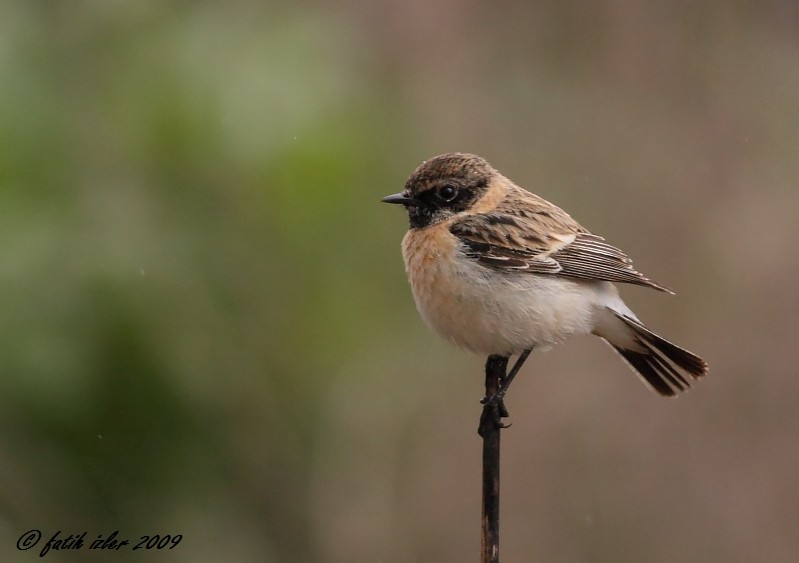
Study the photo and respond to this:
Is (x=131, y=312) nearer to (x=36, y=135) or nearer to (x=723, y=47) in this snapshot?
(x=36, y=135)

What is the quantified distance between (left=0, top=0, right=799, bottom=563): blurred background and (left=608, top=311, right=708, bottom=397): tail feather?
3.95ft

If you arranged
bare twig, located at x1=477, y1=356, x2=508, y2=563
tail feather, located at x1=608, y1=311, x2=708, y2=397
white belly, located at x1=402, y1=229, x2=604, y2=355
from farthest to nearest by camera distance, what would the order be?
tail feather, located at x1=608, y1=311, x2=708, y2=397
white belly, located at x1=402, y1=229, x2=604, y2=355
bare twig, located at x1=477, y1=356, x2=508, y2=563

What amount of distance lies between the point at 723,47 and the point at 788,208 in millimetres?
1223

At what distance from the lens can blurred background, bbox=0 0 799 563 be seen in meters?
4.65

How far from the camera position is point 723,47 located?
769 centimetres

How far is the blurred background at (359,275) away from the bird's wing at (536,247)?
0.52m

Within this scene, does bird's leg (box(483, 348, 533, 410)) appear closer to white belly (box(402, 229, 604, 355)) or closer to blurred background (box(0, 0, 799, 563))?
white belly (box(402, 229, 604, 355))

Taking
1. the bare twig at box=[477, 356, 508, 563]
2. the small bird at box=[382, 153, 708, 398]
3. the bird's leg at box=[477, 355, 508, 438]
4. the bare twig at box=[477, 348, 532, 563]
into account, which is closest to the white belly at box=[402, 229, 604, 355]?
the small bird at box=[382, 153, 708, 398]

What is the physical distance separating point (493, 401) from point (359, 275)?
1.46 meters

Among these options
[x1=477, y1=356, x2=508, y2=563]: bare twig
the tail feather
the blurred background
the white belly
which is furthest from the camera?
the tail feather

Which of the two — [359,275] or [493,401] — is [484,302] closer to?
[359,275]

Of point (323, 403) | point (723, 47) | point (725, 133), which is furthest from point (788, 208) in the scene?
point (323, 403)

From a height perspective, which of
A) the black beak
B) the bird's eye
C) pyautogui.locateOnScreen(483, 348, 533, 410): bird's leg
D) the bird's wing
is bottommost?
pyautogui.locateOnScreen(483, 348, 533, 410): bird's leg

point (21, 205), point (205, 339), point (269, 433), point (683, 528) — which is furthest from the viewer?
point (683, 528)
